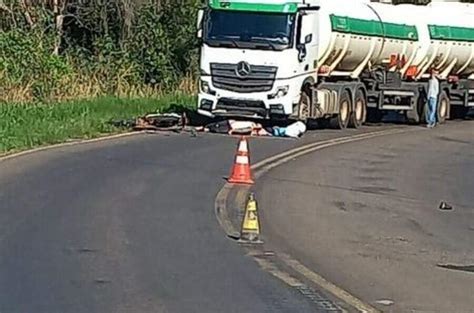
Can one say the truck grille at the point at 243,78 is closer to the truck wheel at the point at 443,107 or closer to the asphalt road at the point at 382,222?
the asphalt road at the point at 382,222

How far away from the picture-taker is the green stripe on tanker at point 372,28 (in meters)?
30.5

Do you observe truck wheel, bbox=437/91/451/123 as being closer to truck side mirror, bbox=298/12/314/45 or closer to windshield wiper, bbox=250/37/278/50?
truck side mirror, bbox=298/12/314/45

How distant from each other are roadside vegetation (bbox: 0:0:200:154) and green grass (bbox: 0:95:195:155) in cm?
5

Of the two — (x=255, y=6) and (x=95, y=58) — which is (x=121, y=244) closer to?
(x=255, y=6)

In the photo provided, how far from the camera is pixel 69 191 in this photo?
1631 centimetres

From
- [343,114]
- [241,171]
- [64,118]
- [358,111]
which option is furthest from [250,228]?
[358,111]

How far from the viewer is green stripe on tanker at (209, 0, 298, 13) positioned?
27.8 metres

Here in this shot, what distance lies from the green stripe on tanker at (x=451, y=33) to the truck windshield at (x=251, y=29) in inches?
343

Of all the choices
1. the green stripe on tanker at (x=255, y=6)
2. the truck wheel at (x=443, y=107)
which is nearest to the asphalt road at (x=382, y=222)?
the green stripe on tanker at (x=255, y=6)

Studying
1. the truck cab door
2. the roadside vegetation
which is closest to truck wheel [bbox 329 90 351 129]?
the truck cab door

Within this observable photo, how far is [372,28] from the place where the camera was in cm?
3234

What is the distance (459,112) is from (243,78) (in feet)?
43.2

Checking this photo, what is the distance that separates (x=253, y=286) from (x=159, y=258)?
1402 millimetres

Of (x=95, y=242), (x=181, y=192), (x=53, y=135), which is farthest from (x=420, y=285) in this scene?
(x=53, y=135)
